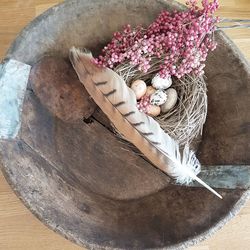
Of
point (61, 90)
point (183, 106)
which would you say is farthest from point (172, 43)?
point (61, 90)

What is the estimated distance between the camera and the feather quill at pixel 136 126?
837 millimetres

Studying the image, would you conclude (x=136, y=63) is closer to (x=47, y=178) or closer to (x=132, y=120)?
(x=132, y=120)

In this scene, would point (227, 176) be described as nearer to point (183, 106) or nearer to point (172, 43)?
point (183, 106)

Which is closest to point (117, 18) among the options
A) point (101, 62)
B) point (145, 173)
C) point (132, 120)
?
point (101, 62)

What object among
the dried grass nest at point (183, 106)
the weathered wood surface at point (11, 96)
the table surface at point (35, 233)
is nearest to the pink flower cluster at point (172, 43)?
the dried grass nest at point (183, 106)

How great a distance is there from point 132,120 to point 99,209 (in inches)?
8.7

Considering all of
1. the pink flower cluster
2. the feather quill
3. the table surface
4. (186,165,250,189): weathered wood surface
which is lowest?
the table surface

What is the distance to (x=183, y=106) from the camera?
0.90 m

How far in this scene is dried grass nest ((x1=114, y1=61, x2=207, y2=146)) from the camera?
2.93 feet

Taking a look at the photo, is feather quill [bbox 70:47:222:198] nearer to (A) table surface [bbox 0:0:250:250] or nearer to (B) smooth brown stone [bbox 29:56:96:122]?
(B) smooth brown stone [bbox 29:56:96:122]

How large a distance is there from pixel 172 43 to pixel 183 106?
0.45ft

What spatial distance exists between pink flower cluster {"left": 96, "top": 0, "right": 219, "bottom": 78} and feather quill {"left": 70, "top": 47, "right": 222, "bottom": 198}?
0.16 ft

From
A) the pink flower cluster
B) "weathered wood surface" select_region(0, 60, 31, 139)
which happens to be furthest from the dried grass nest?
"weathered wood surface" select_region(0, 60, 31, 139)

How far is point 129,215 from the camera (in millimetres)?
926
